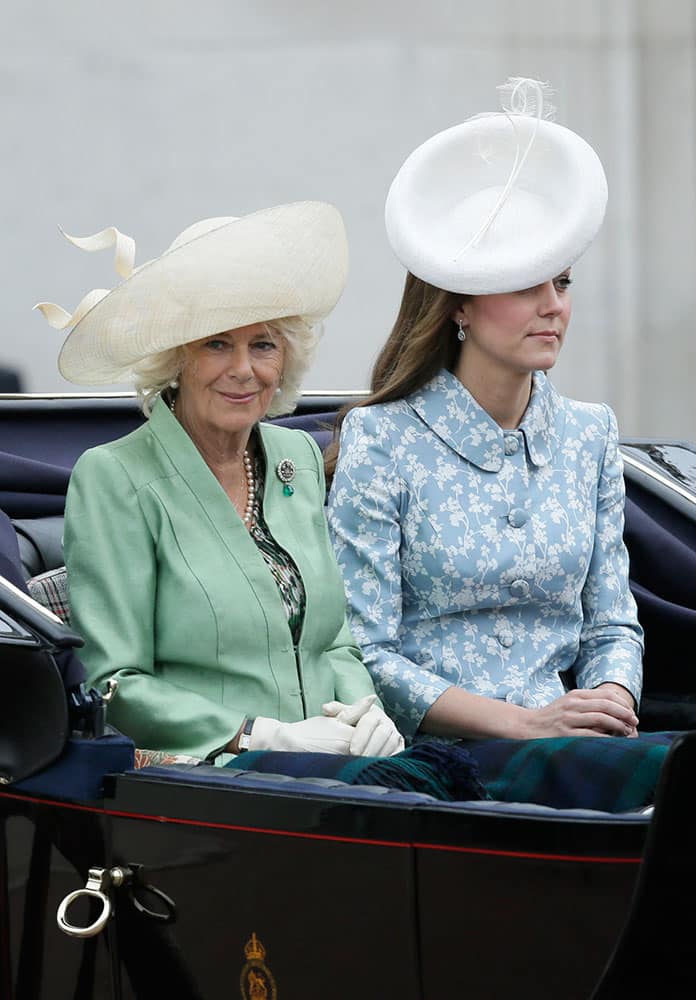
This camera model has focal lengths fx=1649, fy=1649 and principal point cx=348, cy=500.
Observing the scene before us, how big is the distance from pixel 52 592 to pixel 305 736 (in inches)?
17.5

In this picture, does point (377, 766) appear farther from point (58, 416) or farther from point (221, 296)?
point (58, 416)

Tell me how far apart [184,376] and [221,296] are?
0.14m

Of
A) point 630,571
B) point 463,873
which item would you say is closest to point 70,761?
point 463,873

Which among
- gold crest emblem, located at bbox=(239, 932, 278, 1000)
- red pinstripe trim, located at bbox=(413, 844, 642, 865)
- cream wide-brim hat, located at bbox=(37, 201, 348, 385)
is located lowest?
gold crest emblem, located at bbox=(239, 932, 278, 1000)

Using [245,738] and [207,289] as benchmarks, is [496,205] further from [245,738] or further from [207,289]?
[245,738]

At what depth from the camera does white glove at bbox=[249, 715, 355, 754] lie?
1.84 metres

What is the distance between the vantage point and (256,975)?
5.09 ft

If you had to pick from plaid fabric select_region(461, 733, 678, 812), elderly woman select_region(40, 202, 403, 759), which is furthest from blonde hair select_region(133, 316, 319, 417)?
plaid fabric select_region(461, 733, 678, 812)

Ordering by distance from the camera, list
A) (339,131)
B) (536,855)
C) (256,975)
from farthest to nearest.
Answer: (339,131) → (256,975) → (536,855)

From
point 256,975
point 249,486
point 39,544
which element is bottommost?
point 256,975

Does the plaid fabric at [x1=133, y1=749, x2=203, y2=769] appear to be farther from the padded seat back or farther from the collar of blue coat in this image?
the collar of blue coat

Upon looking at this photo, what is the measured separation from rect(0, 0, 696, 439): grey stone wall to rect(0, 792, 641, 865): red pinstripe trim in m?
2.99

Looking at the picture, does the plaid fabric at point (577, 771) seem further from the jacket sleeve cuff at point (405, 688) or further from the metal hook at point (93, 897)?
the metal hook at point (93, 897)

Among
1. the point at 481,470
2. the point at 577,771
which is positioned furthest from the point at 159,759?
the point at 481,470
